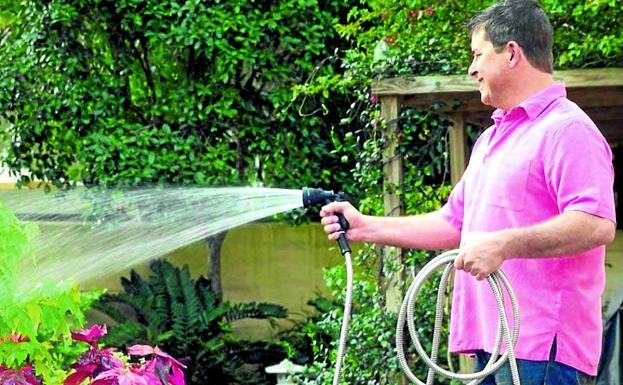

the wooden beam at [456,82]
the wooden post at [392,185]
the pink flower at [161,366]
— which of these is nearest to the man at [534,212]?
the pink flower at [161,366]

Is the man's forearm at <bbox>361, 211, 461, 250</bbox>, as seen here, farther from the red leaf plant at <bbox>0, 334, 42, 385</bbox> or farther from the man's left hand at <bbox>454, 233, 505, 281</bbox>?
the red leaf plant at <bbox>0, 334, 42, 385</bbox>

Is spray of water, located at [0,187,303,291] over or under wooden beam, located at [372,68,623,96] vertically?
under

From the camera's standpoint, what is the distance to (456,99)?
605 centimetres

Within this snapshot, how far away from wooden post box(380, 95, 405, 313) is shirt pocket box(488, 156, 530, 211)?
295cm

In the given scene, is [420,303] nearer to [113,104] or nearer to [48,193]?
[113,104]

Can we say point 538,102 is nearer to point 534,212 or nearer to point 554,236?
point 534,212

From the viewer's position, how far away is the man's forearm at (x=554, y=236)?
2.79m

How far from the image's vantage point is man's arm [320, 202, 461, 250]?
132 inches

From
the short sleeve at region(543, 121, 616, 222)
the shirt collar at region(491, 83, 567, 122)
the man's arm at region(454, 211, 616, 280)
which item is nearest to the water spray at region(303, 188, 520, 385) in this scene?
the man's arm at region(454, 211, 616, 280)

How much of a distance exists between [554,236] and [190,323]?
20.2 ft

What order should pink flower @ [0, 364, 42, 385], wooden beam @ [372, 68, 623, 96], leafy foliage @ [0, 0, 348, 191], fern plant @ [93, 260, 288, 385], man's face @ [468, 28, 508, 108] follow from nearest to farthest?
1. man's face @ [468, 28, 508, 108]
2. pink flower @ [0, 364, 42, 385]
3. wooden beam @ [372, 68, 623, 96]
4. leafy foliage @ [0, 0, 348, 191]
5. fern plant @ [93, 260, 288, 385]

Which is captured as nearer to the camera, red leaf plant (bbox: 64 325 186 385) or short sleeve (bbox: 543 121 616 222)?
short sleeve (bbox: 543 121 616 222)

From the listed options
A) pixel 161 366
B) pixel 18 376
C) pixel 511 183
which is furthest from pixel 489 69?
Answer: pixel 18 376

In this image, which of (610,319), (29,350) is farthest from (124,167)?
(29,350)
